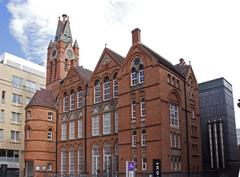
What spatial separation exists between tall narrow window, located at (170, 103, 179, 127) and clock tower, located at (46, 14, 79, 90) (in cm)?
2428

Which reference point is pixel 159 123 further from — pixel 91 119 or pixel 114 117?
pixel 91 119

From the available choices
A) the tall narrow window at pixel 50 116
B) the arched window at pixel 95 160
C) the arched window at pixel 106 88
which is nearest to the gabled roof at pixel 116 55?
the arched window at pixel 106 88

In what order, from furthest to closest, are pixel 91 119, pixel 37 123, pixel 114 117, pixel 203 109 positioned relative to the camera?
pixel 203 109
pixel 37 123
pixel 91 119
pixel 114 117

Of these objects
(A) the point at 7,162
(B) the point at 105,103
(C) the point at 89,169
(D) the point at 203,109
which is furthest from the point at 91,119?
(D) the point at 203,109

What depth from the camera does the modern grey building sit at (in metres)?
64.0

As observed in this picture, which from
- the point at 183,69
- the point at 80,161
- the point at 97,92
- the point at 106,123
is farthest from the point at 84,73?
the point at 183,69

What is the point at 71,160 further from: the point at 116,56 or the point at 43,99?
the point at 116,56

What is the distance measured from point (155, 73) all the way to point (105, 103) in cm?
1123

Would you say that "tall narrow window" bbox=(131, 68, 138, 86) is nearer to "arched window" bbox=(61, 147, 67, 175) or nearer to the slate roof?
the slate roof

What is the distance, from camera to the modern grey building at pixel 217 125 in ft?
210

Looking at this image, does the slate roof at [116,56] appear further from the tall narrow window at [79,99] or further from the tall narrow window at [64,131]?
the tall narrow window at [64,131]

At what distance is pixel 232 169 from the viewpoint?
64.2 m

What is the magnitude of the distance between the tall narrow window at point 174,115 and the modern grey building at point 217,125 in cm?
2312

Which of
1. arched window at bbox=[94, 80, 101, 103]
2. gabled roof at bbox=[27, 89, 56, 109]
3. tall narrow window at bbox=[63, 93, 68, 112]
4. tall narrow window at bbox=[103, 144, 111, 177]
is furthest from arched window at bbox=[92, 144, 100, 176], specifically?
gabled roof at bbox=[27, 89, 56, 109]
